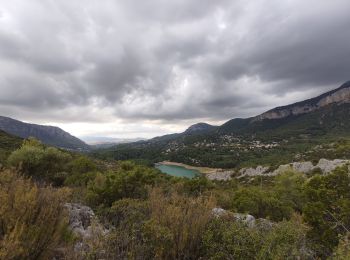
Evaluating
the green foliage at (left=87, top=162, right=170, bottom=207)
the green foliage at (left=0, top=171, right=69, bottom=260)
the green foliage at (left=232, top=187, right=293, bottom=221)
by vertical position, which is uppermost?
the green foliage at (left=0, top=171, right=69, bottom=260)

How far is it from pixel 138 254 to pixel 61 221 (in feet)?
4.56

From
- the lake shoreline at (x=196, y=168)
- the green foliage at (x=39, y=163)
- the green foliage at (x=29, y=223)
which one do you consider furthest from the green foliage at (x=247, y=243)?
the lake shoreline at (x=196, y=168)

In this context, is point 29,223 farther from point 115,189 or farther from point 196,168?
point 196,168

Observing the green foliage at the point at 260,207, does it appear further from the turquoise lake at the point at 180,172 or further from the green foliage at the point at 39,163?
the turquoise lake at the point at 180,172

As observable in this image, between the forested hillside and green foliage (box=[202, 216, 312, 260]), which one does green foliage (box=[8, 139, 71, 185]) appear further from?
green foliage (box=[202, 216, 312, 260])

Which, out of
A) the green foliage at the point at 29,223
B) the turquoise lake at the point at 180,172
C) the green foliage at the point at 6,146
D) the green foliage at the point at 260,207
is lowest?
the turquoise lake at the point at 180,172

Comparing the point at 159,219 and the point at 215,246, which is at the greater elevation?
the point at 159,219

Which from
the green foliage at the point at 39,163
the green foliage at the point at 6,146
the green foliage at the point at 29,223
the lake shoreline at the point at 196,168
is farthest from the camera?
the lake shoreline at the point at 196,168

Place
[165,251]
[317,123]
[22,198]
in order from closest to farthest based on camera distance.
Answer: [22,198] < [165,251] < [317,123]

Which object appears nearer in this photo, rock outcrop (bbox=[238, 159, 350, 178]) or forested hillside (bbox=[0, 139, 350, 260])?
forested hillside (bbox=[0, 139, 350, 260])

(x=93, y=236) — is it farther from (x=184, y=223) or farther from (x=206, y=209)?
(x=206, y=209)

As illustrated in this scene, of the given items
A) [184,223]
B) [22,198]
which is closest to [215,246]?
[184,223]

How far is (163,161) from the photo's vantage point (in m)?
135

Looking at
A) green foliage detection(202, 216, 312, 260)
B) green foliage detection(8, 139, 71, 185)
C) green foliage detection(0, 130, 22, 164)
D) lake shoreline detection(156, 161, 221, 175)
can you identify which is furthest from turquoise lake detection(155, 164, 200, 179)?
green foliage detection(202, 216, 312, 260)
